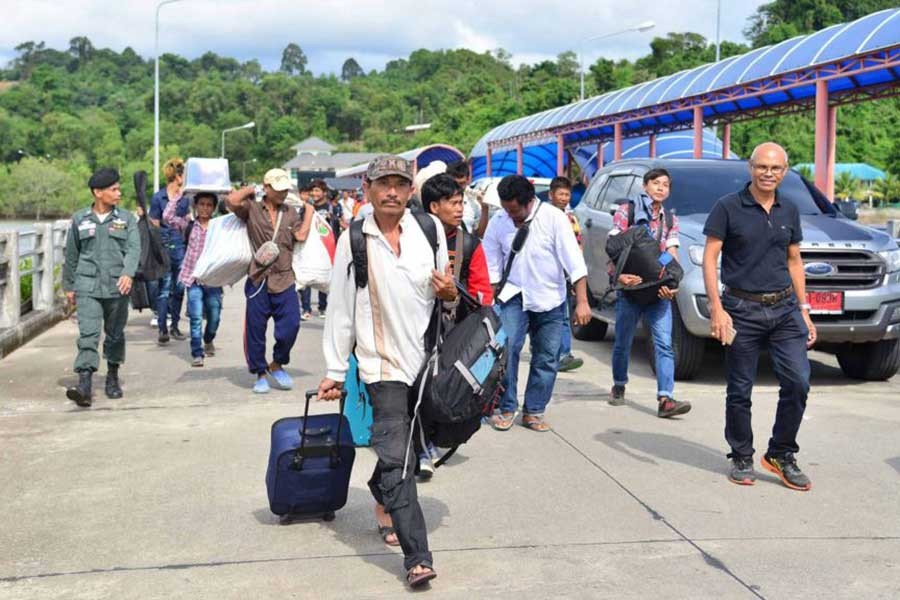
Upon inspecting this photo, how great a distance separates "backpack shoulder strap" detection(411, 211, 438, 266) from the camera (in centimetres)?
477

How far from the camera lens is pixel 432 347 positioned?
15.7ft

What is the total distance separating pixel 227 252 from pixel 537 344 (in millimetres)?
2860

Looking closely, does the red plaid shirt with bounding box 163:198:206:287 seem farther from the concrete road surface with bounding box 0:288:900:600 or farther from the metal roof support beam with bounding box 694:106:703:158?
the metal roof support beam with bounding box 694:106:703:158

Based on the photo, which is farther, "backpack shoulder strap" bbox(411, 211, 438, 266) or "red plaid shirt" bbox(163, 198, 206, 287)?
"red plaid shirt" bbox(163, 198, 206, 287)

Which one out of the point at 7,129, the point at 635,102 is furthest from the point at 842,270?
the point at 7,129

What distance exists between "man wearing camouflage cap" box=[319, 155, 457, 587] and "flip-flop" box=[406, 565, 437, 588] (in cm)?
20

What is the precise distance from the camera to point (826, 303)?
8906 millimetres

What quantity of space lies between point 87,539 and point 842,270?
20.8 ft

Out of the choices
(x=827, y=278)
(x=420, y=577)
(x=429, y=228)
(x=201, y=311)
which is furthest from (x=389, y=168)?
(x=201, y=311)

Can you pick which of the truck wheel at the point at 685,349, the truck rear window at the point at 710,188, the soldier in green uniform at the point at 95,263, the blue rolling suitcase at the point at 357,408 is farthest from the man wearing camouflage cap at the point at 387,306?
the truck rear window at the point at 710,188

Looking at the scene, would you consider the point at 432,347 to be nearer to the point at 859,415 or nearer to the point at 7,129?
the point at 859,415

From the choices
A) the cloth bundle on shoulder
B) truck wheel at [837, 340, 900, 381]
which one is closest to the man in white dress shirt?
the cloth bundle on shoulder

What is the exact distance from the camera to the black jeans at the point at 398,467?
4.42 metres

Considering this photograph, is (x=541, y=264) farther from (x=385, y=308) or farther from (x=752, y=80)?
(x=752, y=80)
